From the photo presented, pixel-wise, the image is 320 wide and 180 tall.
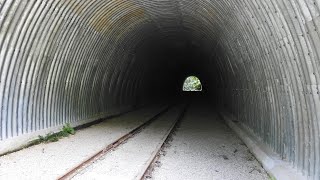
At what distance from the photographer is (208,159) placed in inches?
328

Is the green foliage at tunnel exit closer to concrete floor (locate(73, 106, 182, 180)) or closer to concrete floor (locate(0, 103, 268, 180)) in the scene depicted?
concrete floor (locate(0, 103, 268, 180))

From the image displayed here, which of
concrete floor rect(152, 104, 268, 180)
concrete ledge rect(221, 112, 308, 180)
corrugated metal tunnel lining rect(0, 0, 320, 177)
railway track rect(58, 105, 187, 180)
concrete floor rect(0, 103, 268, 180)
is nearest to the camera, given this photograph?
corrugated metal tunnel lining rect(0, 0, 320, 177)

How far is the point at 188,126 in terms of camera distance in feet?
46.8

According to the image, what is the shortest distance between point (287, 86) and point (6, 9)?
16.3ft

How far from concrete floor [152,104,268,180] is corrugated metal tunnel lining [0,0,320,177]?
0.60 m

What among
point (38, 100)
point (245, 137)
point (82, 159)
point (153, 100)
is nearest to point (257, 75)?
point (245, 137)

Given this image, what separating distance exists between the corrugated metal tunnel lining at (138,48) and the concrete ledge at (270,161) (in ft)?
0.49

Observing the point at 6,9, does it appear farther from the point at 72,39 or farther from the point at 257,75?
the point at 257,75

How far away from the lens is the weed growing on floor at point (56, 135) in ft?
30.4

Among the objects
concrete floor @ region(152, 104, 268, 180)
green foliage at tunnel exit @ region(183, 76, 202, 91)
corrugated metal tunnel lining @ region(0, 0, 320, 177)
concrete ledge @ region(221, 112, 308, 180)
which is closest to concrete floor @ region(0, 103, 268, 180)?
Result: concrete floor @ region(152, 104, 268, 180)

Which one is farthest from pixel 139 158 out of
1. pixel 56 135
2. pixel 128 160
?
pixel 56 135

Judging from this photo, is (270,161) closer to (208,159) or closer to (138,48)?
(208,159)

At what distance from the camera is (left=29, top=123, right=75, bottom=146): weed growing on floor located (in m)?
9.26

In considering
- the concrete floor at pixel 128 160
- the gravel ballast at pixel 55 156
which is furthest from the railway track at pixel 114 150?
the gravel ballast at pixel 55 156
